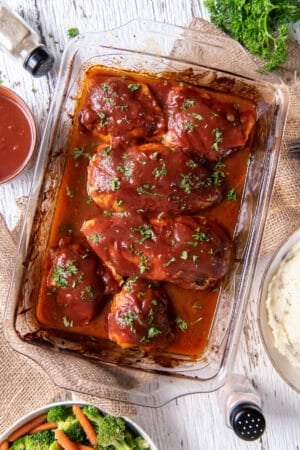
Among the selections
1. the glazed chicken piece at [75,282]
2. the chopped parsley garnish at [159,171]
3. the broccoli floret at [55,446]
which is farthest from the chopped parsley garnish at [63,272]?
the broccoli floret at [55,446]

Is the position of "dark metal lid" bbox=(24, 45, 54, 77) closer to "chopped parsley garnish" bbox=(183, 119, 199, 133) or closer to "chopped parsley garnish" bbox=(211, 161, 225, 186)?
"chopped parsley garnish" bbox=(183, 119, 199, 133)

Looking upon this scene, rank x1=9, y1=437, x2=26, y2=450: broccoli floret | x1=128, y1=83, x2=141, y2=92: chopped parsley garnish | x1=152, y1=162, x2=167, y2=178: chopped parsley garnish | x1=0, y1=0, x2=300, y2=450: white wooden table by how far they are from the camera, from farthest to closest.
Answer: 1. x1=0, y1=0, x2=300, y2=450: white wooden table
2. x1=9, y1=437, x2=26, y2=450: broccoli floret
3. x1=128, y1=83, x2=141, y2=92: chopped parsley garnish
4. x1=152, y1=162, x2=167, y2=178: chopped parsley garnish

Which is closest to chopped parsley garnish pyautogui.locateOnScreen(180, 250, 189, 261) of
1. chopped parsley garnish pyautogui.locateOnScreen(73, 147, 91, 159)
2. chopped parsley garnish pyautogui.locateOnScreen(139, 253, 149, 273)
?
chopped parsley garnish pyautogui.locateOnScreen(139, 253, 149, 273)

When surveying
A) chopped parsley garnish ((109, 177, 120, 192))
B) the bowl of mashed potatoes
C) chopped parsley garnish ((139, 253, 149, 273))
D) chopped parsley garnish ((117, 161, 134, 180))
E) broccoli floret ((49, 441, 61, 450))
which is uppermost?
chopped parsley garnish ((117, 161, 134, 180))

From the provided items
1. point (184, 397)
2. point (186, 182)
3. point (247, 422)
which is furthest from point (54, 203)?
point (247, 422)

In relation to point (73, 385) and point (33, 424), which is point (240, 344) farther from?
point (33, 424)

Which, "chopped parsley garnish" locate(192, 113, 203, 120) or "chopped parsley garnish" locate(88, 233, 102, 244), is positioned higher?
"chopped parsley garnish" locate(192, 113, 203, 120)

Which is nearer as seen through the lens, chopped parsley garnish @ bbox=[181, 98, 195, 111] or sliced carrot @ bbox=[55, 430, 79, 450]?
chopped parsley garnish @ bbox=[181, 98, 195, 111]
